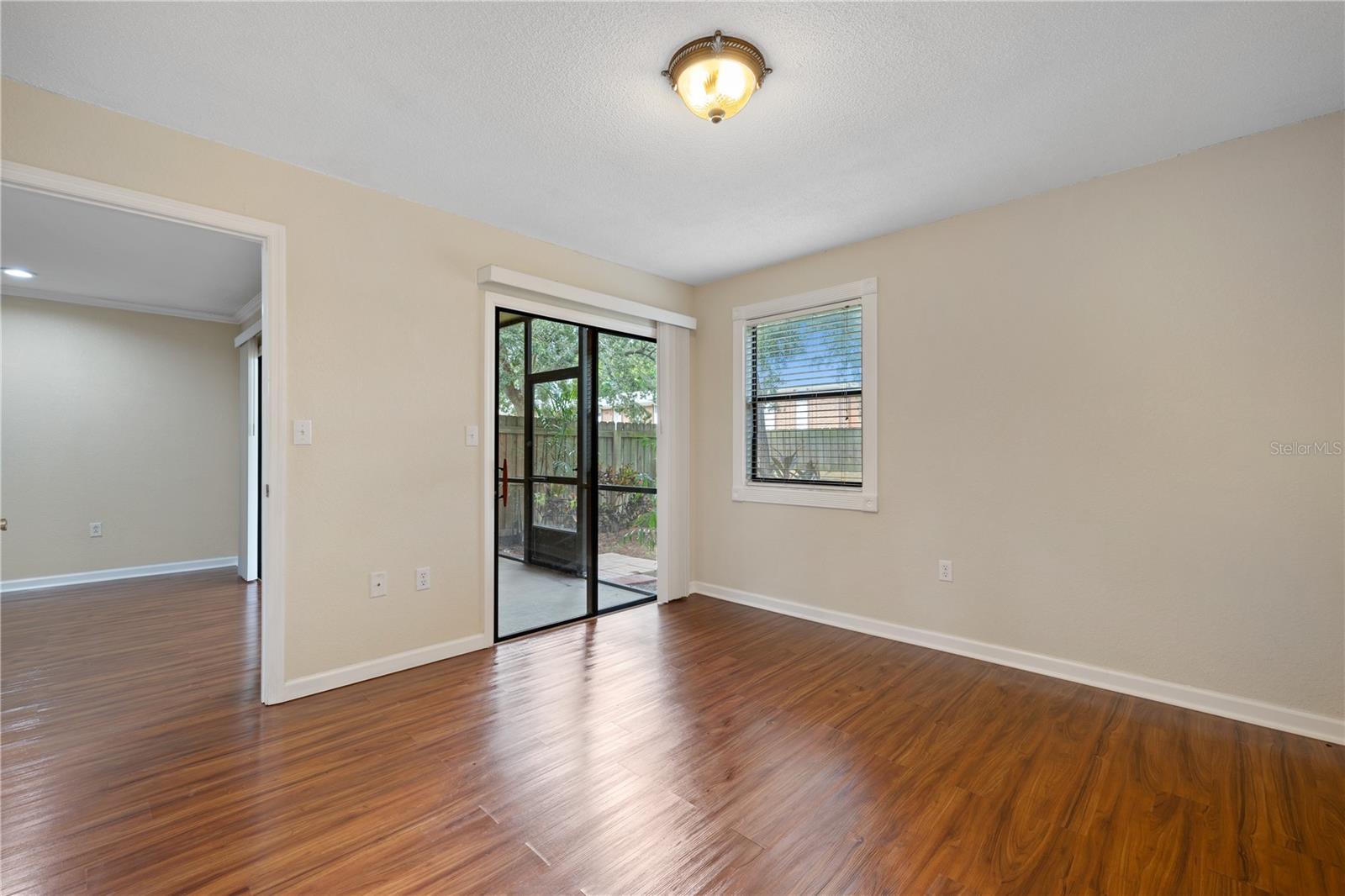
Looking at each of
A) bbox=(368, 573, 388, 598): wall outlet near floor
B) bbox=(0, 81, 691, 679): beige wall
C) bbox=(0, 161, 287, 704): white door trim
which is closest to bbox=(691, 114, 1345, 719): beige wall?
bbox=(0, 81, 691, 679): beige wall

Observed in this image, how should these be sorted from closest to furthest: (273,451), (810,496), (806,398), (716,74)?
1. (716,74)
2. (273,451)
3. (810,496)
4. (806,398)

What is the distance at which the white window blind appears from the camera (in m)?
3.90

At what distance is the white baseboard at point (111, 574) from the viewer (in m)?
4.72

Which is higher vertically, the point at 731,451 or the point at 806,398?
the point at 806,398

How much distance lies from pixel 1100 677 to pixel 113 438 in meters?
7.68

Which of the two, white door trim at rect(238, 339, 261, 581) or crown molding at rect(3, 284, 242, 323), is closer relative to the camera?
crown molding at rect(3, 284, 242, 323)

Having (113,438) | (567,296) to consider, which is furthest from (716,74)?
(113,438)

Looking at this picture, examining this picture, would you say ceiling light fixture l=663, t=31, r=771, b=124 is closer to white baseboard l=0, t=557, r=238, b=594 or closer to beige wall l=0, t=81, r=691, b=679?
beige wall l=0, t=81, r=691, b=679

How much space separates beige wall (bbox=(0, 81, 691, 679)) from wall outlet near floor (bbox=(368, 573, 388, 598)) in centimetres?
4

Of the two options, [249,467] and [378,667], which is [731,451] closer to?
[378,667]

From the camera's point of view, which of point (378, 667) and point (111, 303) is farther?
point (111, 303)

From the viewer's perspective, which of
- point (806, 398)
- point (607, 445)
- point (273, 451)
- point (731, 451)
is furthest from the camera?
point (731, 451)

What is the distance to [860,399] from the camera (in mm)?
3832

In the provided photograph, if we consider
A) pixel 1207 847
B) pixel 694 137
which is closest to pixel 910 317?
pixel 694 137
